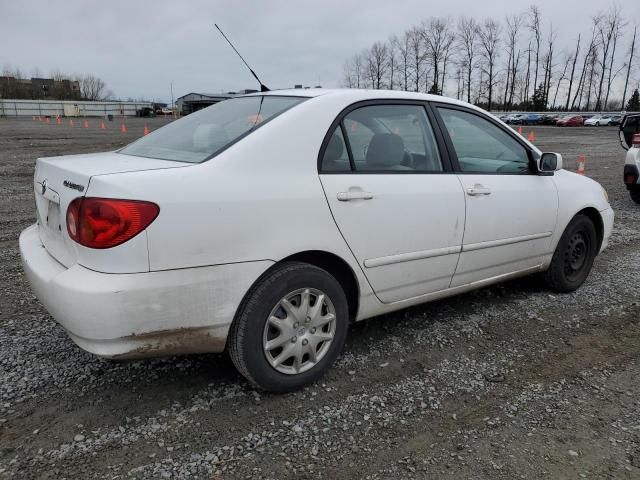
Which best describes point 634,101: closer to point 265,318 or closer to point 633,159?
point 633,159

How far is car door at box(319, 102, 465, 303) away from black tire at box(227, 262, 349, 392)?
285 millimetres

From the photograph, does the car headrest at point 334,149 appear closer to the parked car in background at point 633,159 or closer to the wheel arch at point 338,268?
the wheel arch at point 338,268

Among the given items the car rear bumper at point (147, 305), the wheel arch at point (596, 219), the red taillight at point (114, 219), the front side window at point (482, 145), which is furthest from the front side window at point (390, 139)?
Result: the wheel arch at point (596, 219)

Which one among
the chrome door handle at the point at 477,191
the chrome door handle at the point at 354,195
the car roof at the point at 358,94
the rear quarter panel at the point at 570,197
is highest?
the car roof at the point at 358,94

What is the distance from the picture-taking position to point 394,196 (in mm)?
2967

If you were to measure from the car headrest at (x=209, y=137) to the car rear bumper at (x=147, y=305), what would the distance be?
2.22 ft

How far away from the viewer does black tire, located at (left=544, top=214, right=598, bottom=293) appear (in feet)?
14.0

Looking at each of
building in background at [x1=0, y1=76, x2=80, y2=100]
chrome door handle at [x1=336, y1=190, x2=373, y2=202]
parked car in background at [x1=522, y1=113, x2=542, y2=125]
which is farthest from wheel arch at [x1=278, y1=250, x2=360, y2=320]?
building in background at [x1=0, y1=76, x2=80, y2=100]

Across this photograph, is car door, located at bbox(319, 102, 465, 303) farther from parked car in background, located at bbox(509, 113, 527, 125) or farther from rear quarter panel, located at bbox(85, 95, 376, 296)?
parked car in background, located at bbox(509, 113, 527, 125)

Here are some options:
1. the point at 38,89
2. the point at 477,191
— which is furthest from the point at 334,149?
the point at 38,89

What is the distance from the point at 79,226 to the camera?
229cm

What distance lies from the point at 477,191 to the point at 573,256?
156 centimetres

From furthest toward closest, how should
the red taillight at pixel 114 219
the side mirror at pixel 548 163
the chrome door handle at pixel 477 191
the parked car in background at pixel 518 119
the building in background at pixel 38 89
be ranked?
the building in background at pixel 38 89
the parked car in background at pixel 518 119
the side mirror at pixel 548 163
the chrome door handle at pixel 477 191
the red taillight at pixel 114 219

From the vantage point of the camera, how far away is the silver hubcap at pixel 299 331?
2631 millimetres
